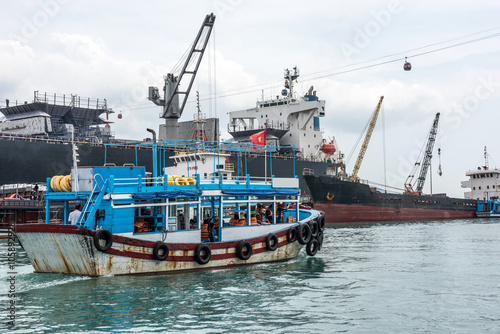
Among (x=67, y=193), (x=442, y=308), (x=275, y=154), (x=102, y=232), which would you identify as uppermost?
(x=275, y=154)

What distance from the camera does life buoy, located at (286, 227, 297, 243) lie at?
993 inches

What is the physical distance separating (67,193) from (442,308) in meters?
13.7

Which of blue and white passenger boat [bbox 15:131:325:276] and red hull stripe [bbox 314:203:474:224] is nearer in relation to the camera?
blue and white passenger boat [bbox 15:131:325:276]

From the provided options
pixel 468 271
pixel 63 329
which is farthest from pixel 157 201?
pixel 468 271

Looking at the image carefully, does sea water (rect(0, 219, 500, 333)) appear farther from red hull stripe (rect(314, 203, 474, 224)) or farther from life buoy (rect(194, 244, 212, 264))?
red hull stripe (rect(314, 203, 474, 224))

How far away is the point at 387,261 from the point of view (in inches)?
1002

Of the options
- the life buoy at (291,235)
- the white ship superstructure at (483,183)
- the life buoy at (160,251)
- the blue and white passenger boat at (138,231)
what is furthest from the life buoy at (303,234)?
the white ship superstructure at (483,183)

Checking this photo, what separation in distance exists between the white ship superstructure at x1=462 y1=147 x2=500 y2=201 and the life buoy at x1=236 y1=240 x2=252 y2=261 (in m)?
71.1

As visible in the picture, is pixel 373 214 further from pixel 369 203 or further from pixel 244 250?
pixel 244 250

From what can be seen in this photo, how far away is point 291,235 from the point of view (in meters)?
25.5

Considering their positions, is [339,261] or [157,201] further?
[339,261]

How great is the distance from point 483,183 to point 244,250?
7451cm

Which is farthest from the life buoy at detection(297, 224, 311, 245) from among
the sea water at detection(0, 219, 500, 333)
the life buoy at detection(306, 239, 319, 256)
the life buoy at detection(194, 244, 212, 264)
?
the life buoy at detection(194, 244, 212, 264)

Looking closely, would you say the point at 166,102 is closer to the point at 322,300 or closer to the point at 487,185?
the point at 322,300
